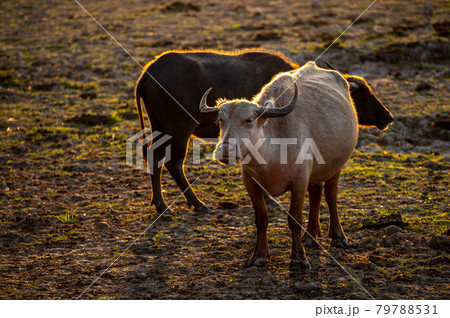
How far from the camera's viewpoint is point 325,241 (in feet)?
22.2

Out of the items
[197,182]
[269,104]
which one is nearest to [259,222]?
[269,104]

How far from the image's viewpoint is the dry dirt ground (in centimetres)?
588

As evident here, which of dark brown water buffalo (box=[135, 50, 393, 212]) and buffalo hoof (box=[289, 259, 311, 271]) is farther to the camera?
dark brown water buffalo (box=[135, 50, 393, 212])

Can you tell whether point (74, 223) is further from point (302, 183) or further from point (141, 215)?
point (302, 183)

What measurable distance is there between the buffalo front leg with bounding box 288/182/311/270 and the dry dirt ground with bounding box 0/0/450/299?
0.42ft

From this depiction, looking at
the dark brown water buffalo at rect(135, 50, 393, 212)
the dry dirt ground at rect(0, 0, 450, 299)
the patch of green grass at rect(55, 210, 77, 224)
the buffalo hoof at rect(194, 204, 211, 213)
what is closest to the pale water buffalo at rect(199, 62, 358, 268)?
the dry dirt ground at rect(0, 0, 450, 299)

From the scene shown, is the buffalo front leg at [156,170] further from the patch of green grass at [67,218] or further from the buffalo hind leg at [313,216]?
the buffalo hind leg at [313,216]

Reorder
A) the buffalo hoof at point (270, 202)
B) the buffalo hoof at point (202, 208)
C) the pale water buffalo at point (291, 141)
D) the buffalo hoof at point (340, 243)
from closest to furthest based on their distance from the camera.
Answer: the pale water buffalo at point (291, 141) → the buffalo hoof at point (340, 243) → the buffalo hoof at point (202, 208) → the buffalo hoof at point (270, 202)

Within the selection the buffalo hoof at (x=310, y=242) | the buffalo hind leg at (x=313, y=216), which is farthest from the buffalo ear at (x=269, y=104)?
the buffalo hoof at (x=310, y=242)

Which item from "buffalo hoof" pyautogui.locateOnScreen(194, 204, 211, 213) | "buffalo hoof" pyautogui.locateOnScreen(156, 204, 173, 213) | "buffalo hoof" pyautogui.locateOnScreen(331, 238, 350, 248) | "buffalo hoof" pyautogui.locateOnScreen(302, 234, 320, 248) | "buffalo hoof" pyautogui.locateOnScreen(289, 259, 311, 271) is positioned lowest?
"buffalo hoof" pyautogui.locateOnScreen(194, 204, 211, 213)

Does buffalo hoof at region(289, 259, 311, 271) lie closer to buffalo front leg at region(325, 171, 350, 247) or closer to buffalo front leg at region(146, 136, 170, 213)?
buffalo front leg at region(325, 171, 350, 247)

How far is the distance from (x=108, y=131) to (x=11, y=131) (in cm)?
191

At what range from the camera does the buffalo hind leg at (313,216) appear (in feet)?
22.0

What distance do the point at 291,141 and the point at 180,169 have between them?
2590 mm
